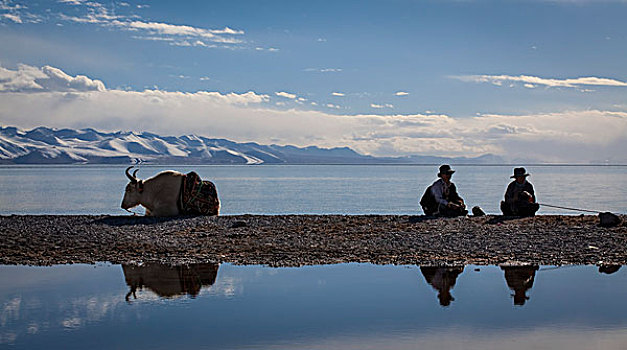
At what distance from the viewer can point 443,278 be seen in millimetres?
11227

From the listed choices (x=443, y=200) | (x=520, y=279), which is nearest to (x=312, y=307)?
(x=520, y=279)

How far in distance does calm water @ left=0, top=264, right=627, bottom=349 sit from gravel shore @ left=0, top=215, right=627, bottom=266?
818 millimetres

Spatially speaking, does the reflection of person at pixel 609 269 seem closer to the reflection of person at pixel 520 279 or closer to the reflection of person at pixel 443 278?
the reflection of person at pixel 520 279

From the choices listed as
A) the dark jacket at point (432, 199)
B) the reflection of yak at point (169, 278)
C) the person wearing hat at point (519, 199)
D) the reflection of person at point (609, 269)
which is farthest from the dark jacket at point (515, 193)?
the reflection of yak at point (169, 278)

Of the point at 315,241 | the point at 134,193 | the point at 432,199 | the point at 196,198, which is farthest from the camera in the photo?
the point at 134,193

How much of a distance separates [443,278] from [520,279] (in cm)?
114

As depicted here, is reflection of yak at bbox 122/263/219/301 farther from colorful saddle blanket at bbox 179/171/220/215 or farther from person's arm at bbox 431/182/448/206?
person's arm at bbox 431/182/448/206

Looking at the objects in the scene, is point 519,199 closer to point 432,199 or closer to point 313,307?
point 432,199

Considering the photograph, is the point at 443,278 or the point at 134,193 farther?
the point at 134,193

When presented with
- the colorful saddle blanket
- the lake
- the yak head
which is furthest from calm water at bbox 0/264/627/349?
the yak head

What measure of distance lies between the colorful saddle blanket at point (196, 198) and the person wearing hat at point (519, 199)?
8.30 metres

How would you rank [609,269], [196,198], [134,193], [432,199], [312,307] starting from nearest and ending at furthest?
[312,307]
[609,269]
[432,199]
[196,198]
[134,193]

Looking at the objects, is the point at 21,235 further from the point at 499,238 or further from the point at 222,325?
the point at 499,238

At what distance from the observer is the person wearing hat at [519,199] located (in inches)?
779
